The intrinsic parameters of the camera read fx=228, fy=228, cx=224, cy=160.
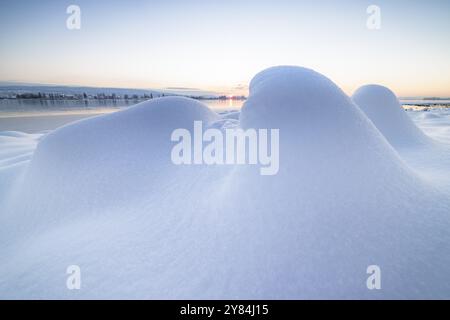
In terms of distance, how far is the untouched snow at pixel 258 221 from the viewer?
2762mm

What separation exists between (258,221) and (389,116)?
1077cm

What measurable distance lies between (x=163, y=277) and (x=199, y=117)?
6.25 metres

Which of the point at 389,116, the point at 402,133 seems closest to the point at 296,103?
the point at 402,133

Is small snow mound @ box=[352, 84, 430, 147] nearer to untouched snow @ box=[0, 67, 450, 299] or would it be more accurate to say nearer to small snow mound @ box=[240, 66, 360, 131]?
untouched snow @ box=[0, 67, 450, 299]

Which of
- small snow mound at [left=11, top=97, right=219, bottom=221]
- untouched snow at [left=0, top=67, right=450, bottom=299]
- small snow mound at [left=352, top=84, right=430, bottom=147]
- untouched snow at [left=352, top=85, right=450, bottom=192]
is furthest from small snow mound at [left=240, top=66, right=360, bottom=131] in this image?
small snow mound at [left=352, top=84, right=430, bottom=147]

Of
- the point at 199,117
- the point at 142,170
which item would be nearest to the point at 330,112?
the point at 142,170

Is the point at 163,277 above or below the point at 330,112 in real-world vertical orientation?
below

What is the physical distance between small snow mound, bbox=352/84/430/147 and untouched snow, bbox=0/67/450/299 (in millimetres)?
4620

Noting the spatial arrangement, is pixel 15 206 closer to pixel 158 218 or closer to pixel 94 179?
pixel 94 179

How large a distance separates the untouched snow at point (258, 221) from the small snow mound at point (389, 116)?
15.2 feet

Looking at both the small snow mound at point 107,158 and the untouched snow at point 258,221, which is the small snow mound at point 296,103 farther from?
the small snow mound at point 107,158

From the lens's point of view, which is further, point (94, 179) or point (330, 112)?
point (94, 179)
